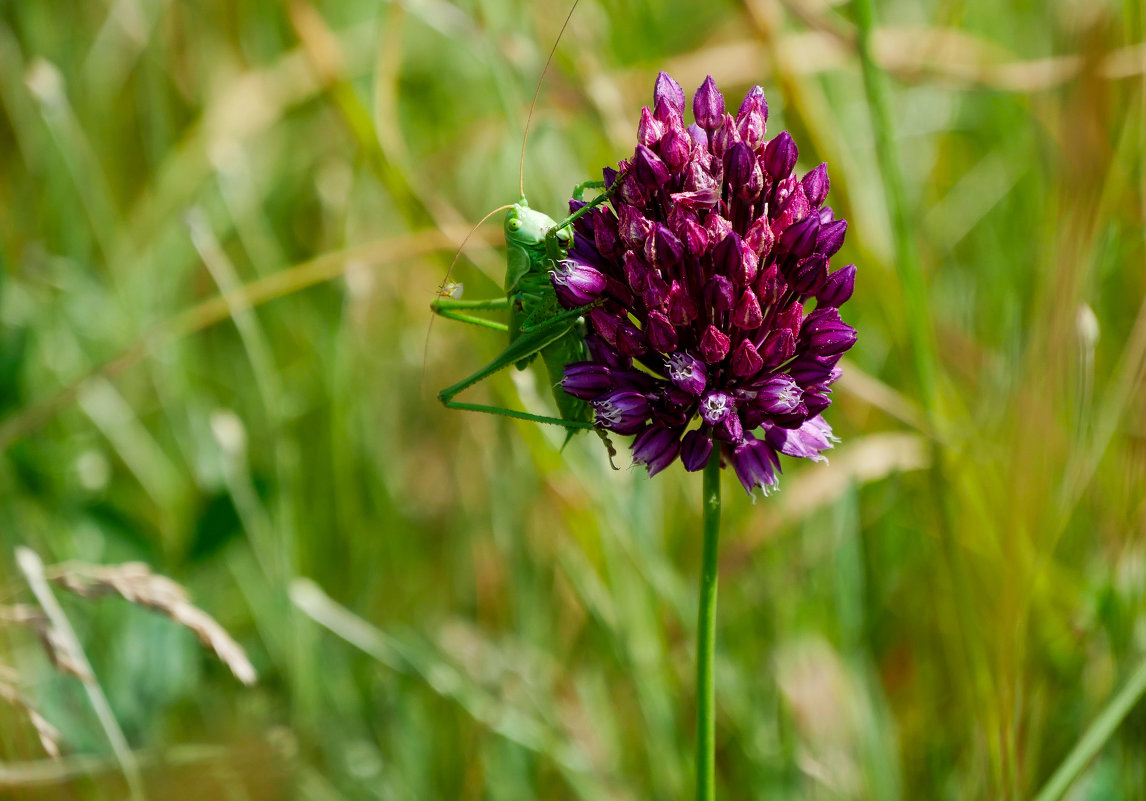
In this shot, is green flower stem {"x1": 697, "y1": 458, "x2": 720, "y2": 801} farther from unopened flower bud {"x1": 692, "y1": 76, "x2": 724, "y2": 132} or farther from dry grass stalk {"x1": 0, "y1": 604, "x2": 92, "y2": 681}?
dry grass stalk {"x1": 0, "y1": 604, "x2": 92, "y2": 681}

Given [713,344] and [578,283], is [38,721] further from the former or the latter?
[713,344]

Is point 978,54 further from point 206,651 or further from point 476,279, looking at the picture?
point 206,651

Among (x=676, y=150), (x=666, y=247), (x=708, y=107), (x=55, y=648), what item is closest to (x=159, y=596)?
(x=55, y=648)

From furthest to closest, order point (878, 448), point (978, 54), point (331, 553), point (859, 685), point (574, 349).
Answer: point (978, 54) → point (331, 553) → point (878, 448) → point (859, 685) → point (574, 349)

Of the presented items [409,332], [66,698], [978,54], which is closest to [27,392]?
[66,698]

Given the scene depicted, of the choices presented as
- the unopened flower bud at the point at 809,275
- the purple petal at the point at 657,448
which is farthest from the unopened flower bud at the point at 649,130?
the purple petal at the point at 657,448

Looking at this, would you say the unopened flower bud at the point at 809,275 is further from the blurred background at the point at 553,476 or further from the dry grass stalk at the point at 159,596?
the dry grass stalk at the point at 159,596

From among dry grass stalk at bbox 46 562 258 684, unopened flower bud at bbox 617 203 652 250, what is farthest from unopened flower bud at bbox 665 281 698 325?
dry grass stalk at bbox 46 562 258 684
